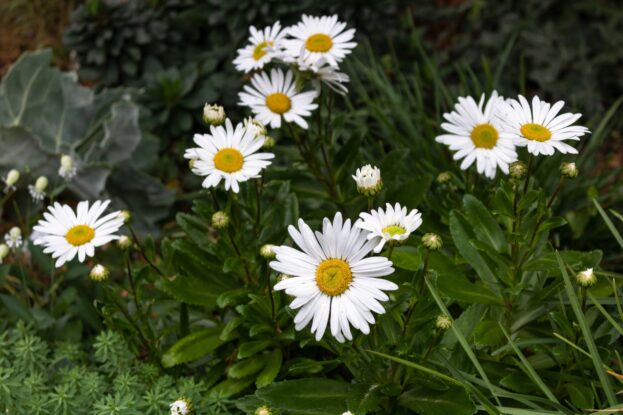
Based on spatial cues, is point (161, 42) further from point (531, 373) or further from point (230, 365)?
point (531, 373)

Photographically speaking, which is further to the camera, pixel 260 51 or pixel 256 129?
pixel 260 51

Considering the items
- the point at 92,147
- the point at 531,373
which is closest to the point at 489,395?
the point at 531,373

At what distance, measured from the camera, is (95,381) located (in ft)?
7.31

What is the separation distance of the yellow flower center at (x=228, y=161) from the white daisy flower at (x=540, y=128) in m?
0.70

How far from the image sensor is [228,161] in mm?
2086

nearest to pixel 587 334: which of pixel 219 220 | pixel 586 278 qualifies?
pixel 586 278

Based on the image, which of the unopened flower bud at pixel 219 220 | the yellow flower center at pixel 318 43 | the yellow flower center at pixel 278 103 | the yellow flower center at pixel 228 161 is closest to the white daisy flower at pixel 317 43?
the yellow flower center at pixel 318 43

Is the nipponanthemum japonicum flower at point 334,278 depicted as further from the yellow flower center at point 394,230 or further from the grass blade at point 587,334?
the grass blade at point 587,334

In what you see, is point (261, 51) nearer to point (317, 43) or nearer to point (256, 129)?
point (317, 43)

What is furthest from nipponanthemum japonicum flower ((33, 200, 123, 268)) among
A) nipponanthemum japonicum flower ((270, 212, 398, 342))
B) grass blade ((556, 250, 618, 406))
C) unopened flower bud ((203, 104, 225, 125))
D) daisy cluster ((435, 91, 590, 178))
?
grass blade ((556, 250, 618, 406))

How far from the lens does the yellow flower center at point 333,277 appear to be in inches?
70.5

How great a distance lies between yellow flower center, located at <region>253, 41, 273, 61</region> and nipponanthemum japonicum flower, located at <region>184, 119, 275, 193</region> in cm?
42

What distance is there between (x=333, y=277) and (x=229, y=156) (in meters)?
0.49

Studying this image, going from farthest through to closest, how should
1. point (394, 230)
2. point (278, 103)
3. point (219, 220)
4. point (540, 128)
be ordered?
point (278, 103) < point (219, 220) < point (540, 128) < point (394, 230)
